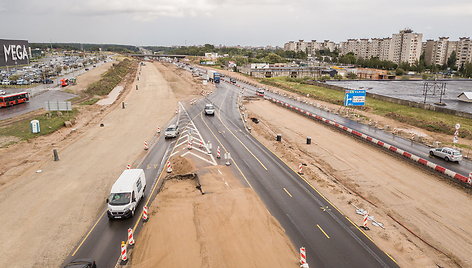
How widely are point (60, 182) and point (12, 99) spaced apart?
49.9 metres

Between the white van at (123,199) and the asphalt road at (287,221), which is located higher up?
the white van at (123,199)

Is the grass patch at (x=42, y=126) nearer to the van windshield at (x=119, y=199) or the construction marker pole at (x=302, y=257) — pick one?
the van windshield at (x=119, y=199)

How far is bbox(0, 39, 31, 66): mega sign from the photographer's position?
55000 mm

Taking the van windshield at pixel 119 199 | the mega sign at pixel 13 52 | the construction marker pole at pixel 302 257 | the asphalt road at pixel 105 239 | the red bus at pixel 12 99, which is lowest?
the asphalt road at pixel 105 239

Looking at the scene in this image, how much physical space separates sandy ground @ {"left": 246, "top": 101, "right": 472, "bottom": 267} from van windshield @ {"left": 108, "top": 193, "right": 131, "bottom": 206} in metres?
16.0

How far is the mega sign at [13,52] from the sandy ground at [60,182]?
1771 cm

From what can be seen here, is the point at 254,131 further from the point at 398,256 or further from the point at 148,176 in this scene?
the point at 398,256

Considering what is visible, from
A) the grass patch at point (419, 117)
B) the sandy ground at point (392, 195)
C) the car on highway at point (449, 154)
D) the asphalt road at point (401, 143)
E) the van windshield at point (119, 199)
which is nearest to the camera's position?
the sandy ground at point (392, 195)

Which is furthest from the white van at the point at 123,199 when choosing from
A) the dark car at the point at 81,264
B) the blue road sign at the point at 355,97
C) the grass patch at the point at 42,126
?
the blue road sign at the point at 355,97

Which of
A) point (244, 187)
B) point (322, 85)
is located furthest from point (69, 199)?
point (322, 85)

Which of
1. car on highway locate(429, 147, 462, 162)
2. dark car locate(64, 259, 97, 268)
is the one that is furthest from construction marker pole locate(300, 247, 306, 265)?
car on highway locate(429, 147, 462, 162)

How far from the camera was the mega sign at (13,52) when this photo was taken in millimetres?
55000

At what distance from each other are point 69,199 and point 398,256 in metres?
24.4

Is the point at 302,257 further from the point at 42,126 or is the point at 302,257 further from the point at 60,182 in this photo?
the point at 42,126
